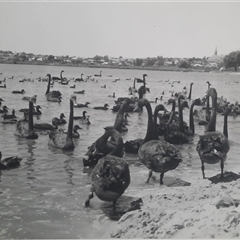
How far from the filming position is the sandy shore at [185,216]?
16.5 feet

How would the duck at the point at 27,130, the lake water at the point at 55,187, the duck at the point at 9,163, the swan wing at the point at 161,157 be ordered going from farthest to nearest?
the duck at the point at 27,130 → the duck at the point at 9,163 → the swan wing at the point at 161,157 → the lake water at the point at 55,187

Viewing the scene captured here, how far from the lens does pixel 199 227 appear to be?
16.9 ft

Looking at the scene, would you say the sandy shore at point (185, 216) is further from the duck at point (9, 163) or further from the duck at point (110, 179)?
the duck at point (9, 163)

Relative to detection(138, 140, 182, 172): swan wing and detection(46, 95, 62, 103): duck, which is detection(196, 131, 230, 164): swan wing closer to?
detection(138, 140, 182, 172): swan wing

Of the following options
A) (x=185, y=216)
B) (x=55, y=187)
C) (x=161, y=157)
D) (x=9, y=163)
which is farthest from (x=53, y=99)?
(x=185, y=216)

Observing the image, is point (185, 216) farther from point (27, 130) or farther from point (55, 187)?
point (27, 130)

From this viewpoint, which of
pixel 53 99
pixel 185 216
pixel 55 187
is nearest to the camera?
pixel 185 216

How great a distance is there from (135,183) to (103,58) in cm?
14987

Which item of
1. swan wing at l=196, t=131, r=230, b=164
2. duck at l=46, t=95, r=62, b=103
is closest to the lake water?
swan wing at l=196, t=131, r=230, b=164

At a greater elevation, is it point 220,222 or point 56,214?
point 220,222

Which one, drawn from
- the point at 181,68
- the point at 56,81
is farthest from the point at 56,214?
the point at 181,68

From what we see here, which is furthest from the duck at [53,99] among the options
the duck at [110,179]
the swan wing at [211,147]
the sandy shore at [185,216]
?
the duck at [110,179]

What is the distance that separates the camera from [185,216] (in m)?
5.63

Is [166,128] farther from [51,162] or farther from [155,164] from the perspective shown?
[155,164]
